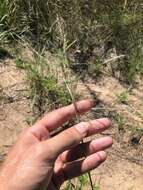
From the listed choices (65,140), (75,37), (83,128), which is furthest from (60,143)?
(75,37)

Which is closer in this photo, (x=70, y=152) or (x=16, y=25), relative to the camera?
(x=70, y=152)

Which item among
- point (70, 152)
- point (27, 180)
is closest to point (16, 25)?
point (70, 152)

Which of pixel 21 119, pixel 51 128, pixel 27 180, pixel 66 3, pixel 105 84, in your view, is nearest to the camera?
pixel 27 180

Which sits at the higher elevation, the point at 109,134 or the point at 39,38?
the point at 39,38

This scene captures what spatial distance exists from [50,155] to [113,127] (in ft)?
3.84

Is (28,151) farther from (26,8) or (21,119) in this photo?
(26,8)

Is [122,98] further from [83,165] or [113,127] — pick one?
[83,165]

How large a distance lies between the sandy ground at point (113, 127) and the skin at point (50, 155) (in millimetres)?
582

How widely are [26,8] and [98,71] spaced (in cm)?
67

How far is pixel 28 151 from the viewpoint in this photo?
2.10 meters

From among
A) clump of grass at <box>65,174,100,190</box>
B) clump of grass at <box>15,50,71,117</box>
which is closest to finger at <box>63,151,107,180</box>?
clump of grass at <box>65,174,100,190</box>

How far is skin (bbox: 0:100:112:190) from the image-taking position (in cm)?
207

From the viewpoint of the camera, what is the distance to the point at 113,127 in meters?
3.19

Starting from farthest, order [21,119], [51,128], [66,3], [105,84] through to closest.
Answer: [66,3]
[105,84]
[21,119]
[51,128]
